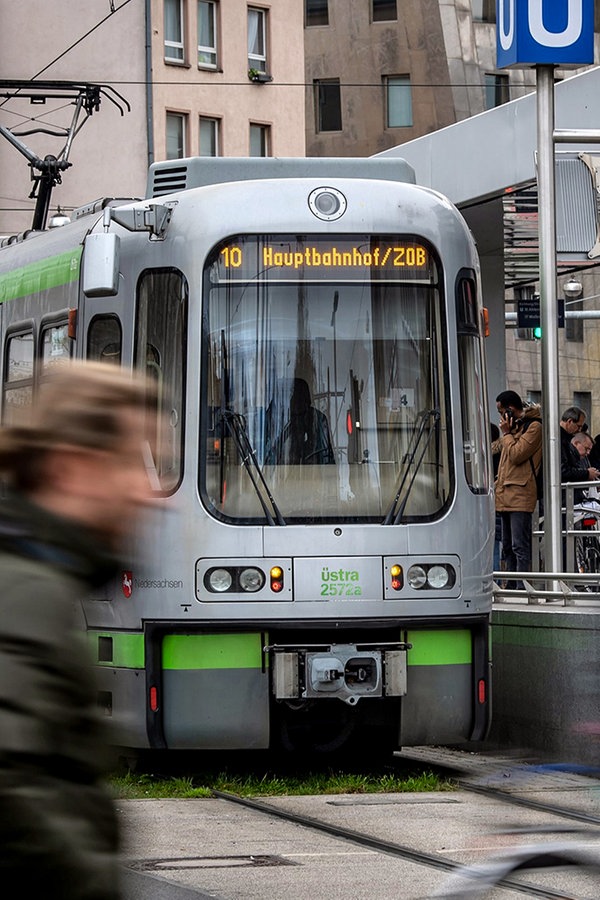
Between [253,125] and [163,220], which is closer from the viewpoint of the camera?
[163,220]

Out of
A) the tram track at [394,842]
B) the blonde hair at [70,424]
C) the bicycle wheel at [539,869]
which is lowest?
the tram track at [394,842]

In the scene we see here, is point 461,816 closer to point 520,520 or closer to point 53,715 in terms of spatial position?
point 520,520

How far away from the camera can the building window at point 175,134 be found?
49.9m

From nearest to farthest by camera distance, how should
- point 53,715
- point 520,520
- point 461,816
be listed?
point 53,715 → point 461,816 → point 520,520

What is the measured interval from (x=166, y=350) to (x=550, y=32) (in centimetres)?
367

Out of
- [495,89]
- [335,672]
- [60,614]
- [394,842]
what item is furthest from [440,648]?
[495,89]

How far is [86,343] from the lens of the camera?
11.2 metres

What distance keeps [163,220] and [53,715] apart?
8.14 metres

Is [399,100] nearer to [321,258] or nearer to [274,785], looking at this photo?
[321,258]

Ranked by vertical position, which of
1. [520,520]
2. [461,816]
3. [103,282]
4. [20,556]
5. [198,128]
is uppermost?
[198,128]

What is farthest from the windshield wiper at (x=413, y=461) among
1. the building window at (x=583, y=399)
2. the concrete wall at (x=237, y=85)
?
the concrete wall at (x=237, y=85)

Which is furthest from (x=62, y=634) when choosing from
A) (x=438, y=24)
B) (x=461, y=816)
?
(x=438, y=24)

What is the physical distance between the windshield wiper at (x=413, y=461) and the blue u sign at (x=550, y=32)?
3.07 metres

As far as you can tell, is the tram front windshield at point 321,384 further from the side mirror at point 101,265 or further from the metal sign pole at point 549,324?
the metal sign pole at point 549,324
